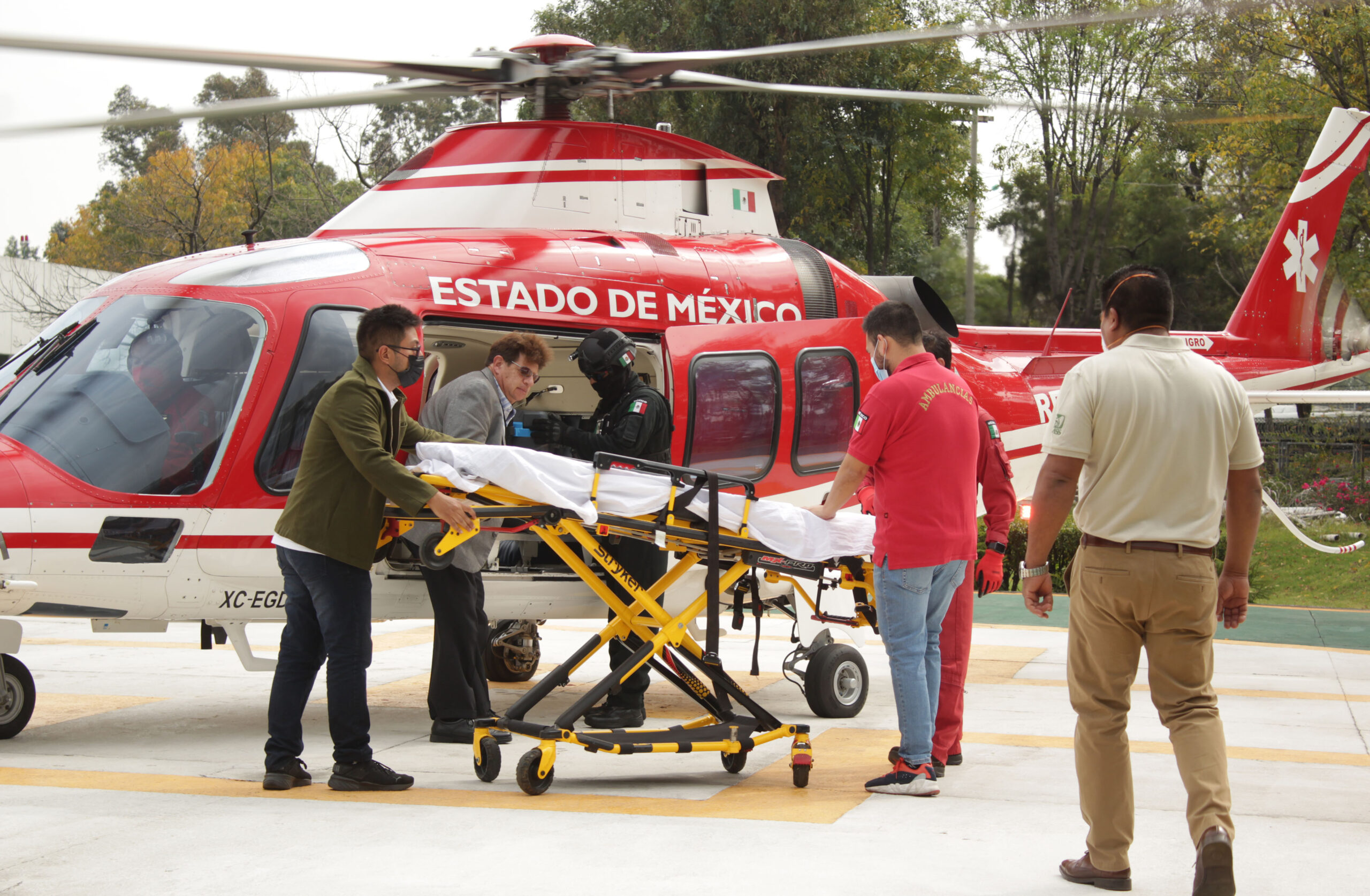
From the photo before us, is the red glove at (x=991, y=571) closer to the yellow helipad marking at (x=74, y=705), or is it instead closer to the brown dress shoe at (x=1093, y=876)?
the brown dress shoe at (x=1093, y=876)

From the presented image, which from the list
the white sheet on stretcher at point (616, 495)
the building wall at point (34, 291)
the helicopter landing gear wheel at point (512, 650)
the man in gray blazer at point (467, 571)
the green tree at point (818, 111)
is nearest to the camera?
the white sheet on stretcher at point (616, 495)

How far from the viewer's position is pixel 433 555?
17.8 feet

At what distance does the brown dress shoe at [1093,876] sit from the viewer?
3.76m

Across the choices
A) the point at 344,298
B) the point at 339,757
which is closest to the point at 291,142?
the point at 344,298

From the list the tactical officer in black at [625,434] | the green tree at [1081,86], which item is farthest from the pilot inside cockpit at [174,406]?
the green tree at [1081,86]

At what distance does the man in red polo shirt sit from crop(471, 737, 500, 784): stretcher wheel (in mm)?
1547

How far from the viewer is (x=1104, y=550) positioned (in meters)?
3.82

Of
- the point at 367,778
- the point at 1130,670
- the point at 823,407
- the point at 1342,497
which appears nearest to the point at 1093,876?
the point at 1130,670

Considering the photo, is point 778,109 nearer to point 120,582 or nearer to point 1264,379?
point 1264,379

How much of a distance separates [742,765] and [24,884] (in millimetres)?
2784

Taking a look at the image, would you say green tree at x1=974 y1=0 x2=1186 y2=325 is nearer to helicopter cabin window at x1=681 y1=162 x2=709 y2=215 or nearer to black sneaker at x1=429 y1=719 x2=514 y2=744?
helicopter cabin window at x1=681 y1=162 x2=709 y2=215

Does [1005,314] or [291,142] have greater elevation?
[291,142]

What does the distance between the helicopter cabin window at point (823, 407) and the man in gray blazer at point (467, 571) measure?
2.13 metres

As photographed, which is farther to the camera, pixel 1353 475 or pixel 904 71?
pixel 904 71
